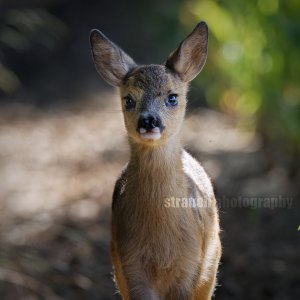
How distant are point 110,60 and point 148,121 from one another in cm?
81


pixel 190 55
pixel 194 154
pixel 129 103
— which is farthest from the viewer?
pixel 194 154

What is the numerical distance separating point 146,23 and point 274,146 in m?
5.57

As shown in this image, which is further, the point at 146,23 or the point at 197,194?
the point at 146,23

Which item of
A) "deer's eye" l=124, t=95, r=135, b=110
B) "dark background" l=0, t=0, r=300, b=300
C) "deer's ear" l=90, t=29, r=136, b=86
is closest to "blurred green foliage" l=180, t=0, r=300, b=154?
"dark background" l=0, t=0, r=300, b=300

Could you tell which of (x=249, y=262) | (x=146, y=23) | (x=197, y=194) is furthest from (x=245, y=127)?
(x=146, y=23)

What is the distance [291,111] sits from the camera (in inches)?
294

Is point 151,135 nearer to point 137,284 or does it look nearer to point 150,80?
point 150,80

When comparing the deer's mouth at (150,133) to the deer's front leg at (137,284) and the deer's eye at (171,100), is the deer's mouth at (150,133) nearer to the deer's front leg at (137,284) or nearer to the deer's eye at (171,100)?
the deer's eye at (171,100)

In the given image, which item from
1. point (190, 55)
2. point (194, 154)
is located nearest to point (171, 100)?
point (190, 55)

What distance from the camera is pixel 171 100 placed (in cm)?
491

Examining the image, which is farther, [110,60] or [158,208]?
[110,60]

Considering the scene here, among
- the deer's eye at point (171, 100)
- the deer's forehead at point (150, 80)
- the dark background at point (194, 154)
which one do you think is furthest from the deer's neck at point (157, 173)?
the dark background at point (194, 154)

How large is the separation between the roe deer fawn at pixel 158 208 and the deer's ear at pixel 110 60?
18 cm

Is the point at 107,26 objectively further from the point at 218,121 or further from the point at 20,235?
the point at 20,235
